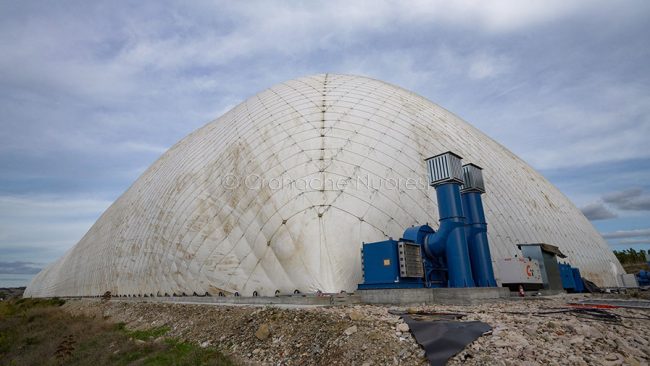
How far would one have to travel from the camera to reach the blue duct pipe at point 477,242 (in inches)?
576

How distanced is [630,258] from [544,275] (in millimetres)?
86637

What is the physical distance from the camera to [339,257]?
15.7m

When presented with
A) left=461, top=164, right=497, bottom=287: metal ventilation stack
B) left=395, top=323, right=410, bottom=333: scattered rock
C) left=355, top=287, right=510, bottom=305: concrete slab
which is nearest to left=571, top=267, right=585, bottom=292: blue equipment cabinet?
left=461, top=164, right=497, bottom=287: metal ventilation stack

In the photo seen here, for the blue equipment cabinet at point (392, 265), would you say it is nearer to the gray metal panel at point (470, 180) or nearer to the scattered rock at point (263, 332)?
the gray metal panel at point (470, 180)

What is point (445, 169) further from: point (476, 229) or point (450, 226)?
point (476, 229)

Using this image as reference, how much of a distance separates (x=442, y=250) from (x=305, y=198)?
21.2 feet

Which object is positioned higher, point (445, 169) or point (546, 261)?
point (445, 169)

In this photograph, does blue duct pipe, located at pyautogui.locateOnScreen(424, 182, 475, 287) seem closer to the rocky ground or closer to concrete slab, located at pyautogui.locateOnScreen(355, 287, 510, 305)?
concrete slab, located at pyautogui.locateOnScreen(355, 287, 510, 305)

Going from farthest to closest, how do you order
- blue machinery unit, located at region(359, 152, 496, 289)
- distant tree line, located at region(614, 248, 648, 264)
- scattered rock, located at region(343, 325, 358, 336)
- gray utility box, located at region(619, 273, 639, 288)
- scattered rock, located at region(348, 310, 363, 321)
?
distant tree line, located at region(614, 248, 648, 264), gray utility box, located at region(619, 273, 639, 288), blue machinery unit, located at region(359, 152, 496, 289), scattered rock, located at region(348, 310, 363, 321), scattered rock, located at region(343, 325, 358, 336)

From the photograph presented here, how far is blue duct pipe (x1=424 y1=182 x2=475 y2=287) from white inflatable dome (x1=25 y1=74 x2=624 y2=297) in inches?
119

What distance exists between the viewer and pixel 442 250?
1431cm

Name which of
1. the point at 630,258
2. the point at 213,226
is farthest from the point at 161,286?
the point at 630,258

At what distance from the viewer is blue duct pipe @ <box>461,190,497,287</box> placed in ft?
48.0

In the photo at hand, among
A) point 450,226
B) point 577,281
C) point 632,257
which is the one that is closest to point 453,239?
point 450,226
